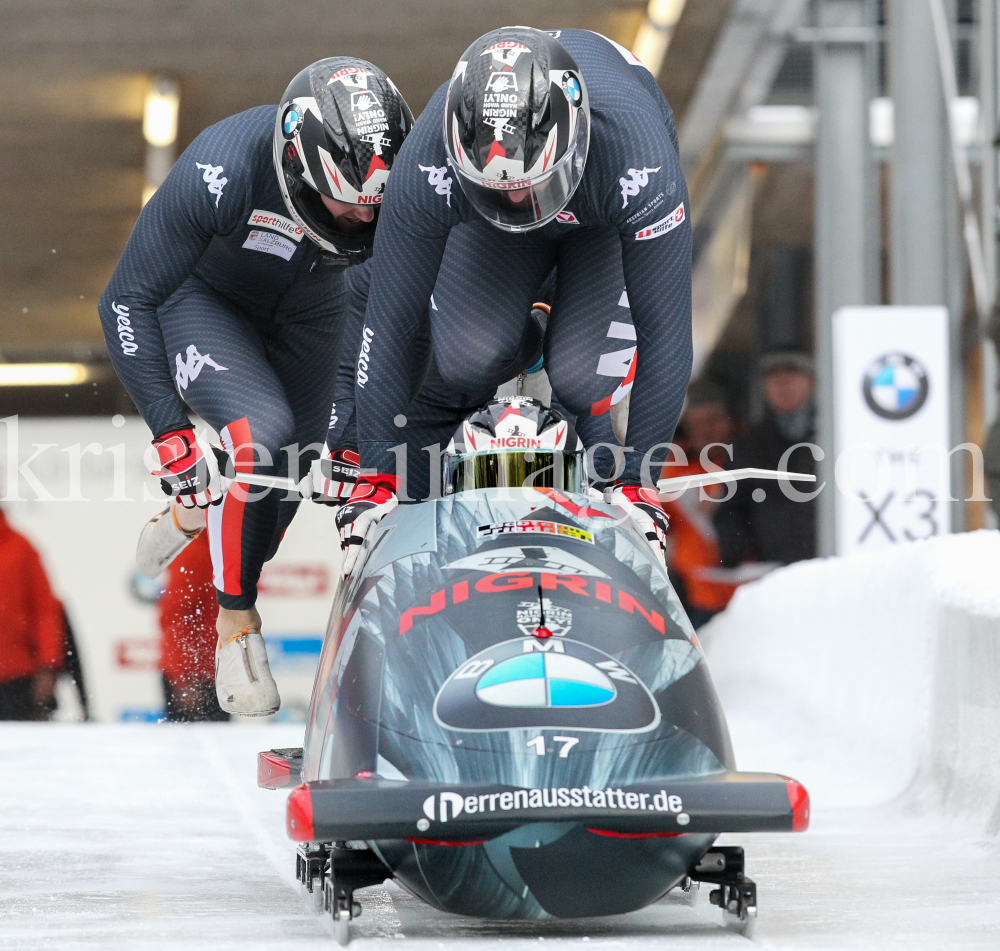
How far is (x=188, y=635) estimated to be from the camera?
595 cm

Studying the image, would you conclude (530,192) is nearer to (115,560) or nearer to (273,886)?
(273,886)

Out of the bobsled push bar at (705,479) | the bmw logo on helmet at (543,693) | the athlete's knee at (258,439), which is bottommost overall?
the bmw logo on helmet at (543,693)

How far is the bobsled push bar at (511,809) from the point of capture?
161 cm

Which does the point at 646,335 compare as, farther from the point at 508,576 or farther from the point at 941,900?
the point at 941,900

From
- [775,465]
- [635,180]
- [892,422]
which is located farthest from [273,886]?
[775,465]

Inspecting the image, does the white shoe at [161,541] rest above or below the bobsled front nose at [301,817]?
above

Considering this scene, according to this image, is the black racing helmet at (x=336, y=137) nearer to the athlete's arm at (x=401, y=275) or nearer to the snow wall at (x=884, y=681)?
the athlete's arm at (x=401, y=275)

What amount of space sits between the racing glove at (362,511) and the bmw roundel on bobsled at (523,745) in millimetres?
368

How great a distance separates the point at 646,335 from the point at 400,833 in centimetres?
116

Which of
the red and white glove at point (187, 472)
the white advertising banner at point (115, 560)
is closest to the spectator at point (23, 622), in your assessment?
the white advertising banner at point (115, 560)

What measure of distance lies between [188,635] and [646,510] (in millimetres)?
3949

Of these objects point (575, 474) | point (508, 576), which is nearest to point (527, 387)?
point (575, 474)

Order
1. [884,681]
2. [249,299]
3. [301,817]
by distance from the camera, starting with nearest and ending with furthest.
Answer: [301,817] → [249,299] → [884,681]

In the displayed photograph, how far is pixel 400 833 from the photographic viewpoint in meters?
1.61
